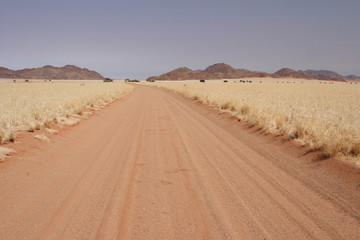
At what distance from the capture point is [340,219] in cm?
366

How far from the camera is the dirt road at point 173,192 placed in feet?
10.6

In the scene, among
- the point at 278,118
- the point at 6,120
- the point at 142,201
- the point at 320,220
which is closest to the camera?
the point at 320,220

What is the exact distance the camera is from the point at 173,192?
4266 mm

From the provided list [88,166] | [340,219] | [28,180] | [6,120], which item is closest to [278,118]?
[340,219]

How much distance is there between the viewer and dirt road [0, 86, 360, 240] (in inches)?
127

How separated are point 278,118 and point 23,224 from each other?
9291 millimetres

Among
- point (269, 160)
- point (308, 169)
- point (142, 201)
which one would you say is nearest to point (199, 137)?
A: point (269, 160)

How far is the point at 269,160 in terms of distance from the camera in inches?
250

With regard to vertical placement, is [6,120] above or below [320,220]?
→ above

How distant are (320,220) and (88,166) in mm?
4527

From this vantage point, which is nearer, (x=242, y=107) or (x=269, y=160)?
(x=269, y=160)

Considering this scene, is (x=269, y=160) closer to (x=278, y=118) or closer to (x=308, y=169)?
(x=308, y=169)

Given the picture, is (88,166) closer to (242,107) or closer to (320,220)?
(320,220)

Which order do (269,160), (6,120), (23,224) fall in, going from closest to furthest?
(23,224)
(269,160)
(6,120)
